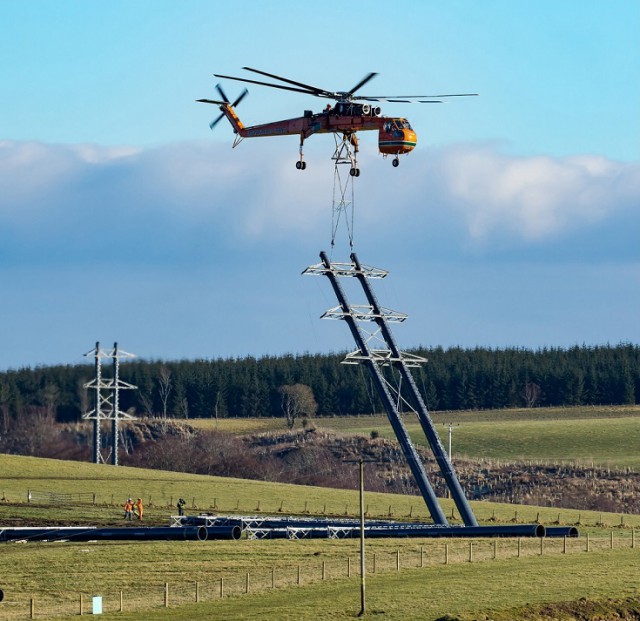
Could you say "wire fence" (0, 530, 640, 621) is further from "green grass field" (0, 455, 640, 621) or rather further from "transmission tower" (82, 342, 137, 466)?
"transmission tower" (82, 342, 137, 466)

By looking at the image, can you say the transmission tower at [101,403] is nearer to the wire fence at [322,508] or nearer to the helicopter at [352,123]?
the wire fence at [322,508]

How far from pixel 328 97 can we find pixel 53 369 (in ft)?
286

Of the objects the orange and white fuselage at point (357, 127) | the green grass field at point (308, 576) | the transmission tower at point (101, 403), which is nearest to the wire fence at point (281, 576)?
the green grass field at point (308, 576)

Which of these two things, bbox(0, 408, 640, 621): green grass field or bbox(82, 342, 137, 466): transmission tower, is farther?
bbox(82, 342, 137, 466): transmission tower

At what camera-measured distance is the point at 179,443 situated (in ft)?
508

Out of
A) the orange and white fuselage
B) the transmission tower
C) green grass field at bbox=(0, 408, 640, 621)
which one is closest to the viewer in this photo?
green grass field at bbox=(0, 408, 640, 621)

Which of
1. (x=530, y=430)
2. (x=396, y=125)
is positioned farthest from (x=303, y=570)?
(x=530, y=430)

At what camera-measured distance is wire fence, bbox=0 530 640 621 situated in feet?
174

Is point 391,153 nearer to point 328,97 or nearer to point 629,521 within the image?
point 328,97

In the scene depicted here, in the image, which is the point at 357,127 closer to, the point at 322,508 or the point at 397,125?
the point at 397,125

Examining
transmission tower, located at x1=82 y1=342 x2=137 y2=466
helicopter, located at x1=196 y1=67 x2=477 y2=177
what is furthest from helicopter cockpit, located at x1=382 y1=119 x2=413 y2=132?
transmission tower, located at x1=82 y1=342 x2=137 y2=466

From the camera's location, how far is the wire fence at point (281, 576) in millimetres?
53031

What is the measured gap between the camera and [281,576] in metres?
59.4

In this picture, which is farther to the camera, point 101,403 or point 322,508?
point 101,403
